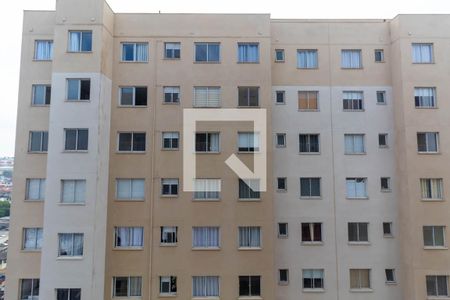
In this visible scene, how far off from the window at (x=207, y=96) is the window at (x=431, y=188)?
1228 cm

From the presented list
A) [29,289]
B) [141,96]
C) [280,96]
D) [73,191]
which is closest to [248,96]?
[280,96]

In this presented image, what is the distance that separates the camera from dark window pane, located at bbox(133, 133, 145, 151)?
17.8 m

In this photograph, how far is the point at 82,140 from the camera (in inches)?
656

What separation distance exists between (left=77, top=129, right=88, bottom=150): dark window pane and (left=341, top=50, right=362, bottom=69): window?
15.3 metres

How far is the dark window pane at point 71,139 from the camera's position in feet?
54.6

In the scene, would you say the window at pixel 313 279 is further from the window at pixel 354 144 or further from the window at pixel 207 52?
the window at pixel 207 52

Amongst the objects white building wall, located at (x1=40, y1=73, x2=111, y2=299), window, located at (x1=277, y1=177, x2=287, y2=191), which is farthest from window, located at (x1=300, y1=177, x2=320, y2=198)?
white building wall, located at (x1=40, y1=73, x2=111, y2=299)

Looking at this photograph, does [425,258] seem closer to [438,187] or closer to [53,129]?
[438,187]

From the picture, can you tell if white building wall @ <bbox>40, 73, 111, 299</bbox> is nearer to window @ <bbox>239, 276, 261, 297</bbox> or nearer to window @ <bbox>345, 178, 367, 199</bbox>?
window @ <bbox>239, 276, 261, 297</bbox>

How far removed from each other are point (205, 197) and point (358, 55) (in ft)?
41.4

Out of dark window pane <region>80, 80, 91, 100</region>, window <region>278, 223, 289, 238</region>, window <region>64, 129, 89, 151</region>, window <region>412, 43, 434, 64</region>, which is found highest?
window <region>412, 43, 434, 64</region>

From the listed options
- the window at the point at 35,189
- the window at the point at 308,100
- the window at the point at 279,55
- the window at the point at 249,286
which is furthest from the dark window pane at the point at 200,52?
the window at the point at 249,286

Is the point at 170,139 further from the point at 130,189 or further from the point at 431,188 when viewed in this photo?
the point at 431,188
